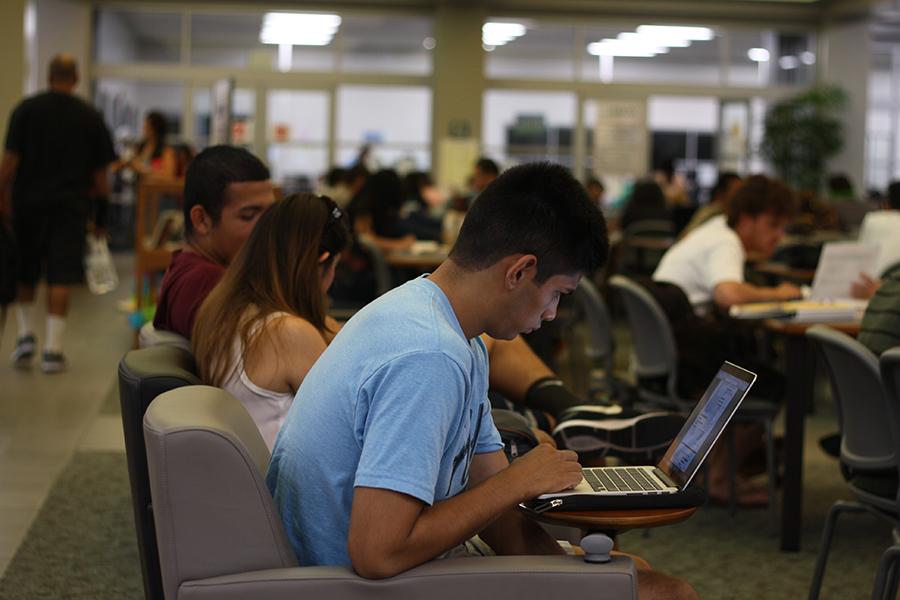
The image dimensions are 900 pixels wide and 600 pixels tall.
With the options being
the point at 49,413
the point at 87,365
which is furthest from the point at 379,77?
the point at 49,413

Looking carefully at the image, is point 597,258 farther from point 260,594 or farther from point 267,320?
point 267,320

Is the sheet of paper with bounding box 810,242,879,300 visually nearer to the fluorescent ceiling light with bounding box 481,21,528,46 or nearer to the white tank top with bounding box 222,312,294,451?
the white tank top with bounding box 222,312,294,451

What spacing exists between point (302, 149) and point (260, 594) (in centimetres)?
1405

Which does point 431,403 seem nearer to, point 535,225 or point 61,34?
point 535,225

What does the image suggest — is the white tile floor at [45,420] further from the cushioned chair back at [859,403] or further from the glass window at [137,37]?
the glass window at [137,37]

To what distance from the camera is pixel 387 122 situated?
1547 cm

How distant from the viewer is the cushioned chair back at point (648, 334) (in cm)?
417

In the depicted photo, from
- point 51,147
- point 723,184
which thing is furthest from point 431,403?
point 723,184

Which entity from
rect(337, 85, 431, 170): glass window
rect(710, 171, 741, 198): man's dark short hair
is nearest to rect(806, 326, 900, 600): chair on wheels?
rect(710, 171, 741, 198): man's dark short hair

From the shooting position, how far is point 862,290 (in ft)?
14.9

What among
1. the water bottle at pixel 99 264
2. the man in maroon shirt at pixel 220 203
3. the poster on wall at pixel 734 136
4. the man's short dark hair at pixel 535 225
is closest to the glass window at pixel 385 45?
the poster on wall at pixel 734 136

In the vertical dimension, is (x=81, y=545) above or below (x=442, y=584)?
below

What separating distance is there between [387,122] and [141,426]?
13.6 metres

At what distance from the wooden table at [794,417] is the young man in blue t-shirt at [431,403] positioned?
83.1 inches
